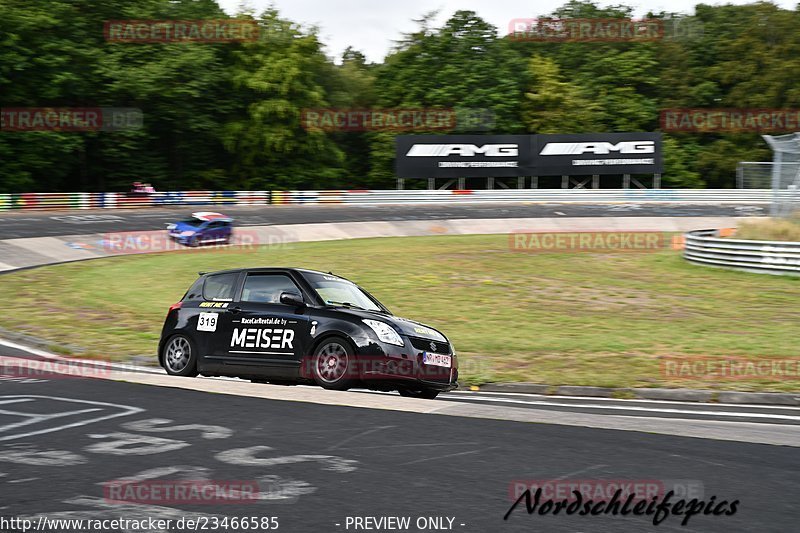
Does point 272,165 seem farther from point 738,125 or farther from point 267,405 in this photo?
point 267,405

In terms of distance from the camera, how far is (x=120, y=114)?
54.1 meters

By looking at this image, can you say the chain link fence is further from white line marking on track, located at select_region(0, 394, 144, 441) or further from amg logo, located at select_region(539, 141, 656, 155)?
amg logo, located at select_region(539, 141, 656, 155)

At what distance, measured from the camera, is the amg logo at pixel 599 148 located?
55.7m

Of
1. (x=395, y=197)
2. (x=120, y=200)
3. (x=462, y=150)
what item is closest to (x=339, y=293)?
(x=120, y=200)

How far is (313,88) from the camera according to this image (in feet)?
202

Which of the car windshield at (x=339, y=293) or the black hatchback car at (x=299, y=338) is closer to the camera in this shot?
the black hatchback car at (x=299, y=338)

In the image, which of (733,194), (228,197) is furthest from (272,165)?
(733,194)


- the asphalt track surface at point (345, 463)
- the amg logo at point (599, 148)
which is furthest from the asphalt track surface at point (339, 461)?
the amg logo at point (599, 148)

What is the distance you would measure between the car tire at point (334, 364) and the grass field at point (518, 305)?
9.32 ft

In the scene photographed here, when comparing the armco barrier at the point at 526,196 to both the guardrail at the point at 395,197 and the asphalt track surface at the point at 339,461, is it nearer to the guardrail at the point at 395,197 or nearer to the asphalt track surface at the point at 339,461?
the guardrail at the point at 395,197

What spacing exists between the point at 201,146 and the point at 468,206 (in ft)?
68.1

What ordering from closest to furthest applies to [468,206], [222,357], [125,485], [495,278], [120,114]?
[125,485] → [222,357] → [495,278] → [468,206] → [120,114]

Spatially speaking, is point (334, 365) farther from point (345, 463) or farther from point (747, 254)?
point (747, 254)

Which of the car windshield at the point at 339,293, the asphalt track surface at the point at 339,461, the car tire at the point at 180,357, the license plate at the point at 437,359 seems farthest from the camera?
the car tire at the point at 180,357
